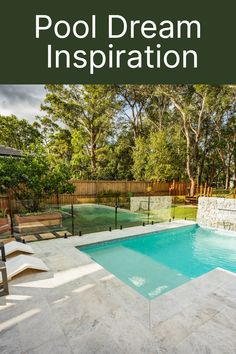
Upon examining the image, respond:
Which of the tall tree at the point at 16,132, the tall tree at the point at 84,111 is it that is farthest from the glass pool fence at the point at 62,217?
the tall tree at the point at 16,132

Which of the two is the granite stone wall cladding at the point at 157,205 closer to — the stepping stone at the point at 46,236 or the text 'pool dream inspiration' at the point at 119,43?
the stepping stone at the point at 46,236

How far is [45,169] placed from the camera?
8.05 m

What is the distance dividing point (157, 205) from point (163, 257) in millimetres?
3807

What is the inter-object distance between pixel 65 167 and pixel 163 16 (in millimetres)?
6205

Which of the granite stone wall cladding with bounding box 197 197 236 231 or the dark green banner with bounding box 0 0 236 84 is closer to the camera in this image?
the dark green banner with bounding box 0 0 236 84

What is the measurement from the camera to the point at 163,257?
5898mm

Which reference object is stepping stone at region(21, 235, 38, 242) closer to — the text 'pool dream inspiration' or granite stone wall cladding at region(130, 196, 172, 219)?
the text 'pool dream inspiration'

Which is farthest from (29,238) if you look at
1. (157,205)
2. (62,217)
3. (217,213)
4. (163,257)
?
(217,213)

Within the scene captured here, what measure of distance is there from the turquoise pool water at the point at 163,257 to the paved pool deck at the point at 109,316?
46.0 inches

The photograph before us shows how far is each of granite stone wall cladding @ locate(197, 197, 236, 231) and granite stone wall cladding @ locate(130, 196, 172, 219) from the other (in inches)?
57.6

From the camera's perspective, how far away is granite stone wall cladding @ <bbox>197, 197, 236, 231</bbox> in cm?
766

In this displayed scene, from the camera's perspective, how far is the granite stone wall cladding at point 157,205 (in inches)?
360

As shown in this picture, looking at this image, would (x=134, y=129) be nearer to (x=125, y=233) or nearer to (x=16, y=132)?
(x=16, y=132)

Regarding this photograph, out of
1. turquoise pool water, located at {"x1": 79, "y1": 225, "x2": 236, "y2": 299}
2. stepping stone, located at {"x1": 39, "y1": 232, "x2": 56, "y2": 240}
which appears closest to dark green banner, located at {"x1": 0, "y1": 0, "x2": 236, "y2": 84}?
stepping stone, located at {"x1": 39, "y1": 232, "x2": 56, "y2": 240}
